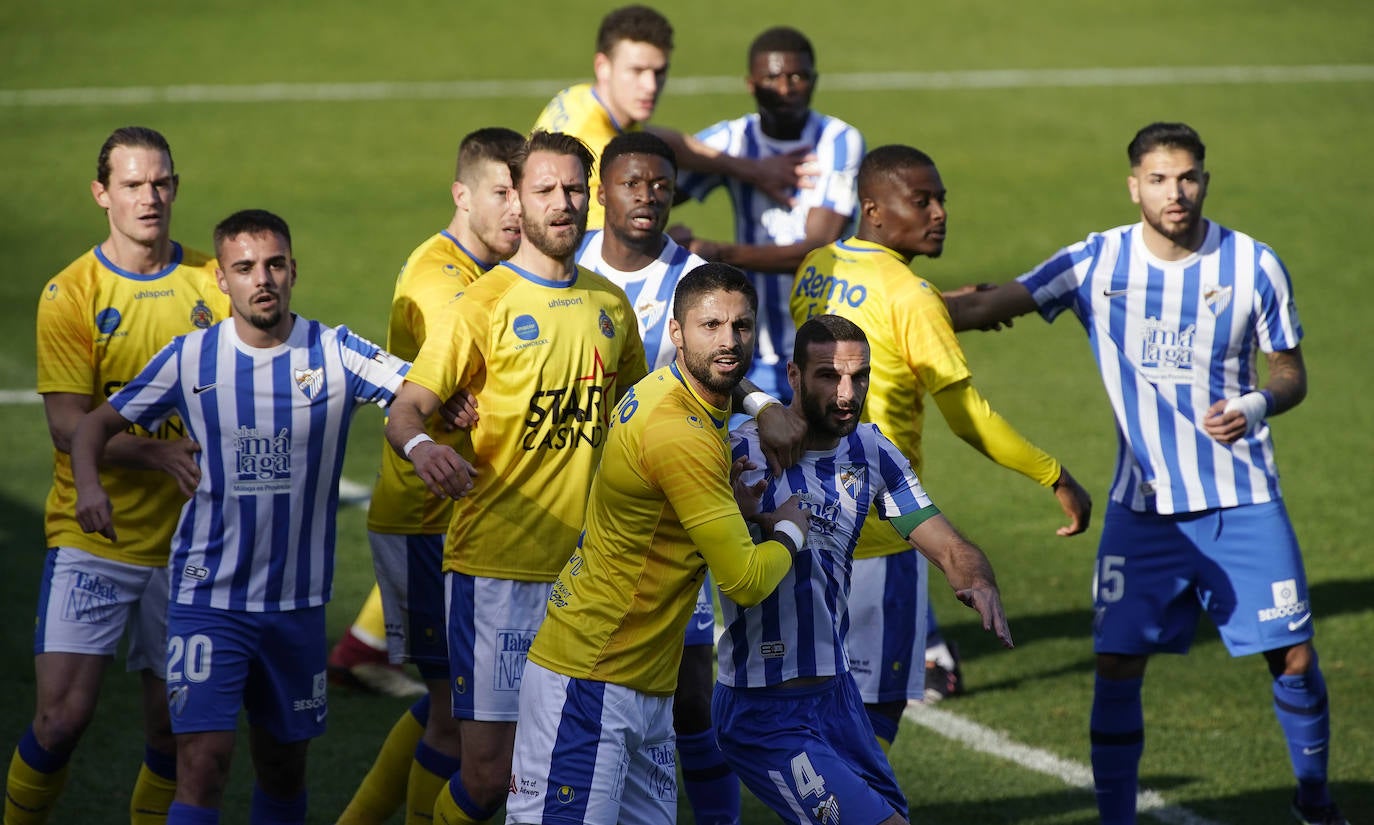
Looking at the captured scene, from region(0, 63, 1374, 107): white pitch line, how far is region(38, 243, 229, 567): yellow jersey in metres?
16.8

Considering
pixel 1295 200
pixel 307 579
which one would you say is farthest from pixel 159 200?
pixel 1295 200

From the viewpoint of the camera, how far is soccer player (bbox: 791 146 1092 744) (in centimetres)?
595

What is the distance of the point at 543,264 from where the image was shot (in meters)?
5.58

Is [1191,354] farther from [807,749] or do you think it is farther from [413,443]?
[413,443]

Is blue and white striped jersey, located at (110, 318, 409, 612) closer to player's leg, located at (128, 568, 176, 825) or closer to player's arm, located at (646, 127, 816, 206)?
player's leg, located at (128, 568, 176, 825)

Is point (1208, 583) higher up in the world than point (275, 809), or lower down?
higher up

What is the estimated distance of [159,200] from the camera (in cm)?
617

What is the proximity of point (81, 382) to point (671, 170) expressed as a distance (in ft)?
7.61

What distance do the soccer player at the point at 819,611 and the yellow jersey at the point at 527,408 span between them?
649mm

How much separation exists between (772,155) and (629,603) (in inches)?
168

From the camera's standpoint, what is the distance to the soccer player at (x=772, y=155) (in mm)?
8336

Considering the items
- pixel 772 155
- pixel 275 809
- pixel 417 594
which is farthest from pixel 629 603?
pixel 772 155

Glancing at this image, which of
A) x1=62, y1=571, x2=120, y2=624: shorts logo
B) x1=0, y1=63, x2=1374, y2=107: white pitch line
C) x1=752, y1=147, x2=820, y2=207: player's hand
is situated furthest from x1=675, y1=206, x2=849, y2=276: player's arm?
x1=0, y1=63, x2=1374, y2=107: white pitch line

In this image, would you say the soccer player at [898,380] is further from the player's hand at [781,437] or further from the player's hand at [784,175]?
the player's hand at [784,175]
